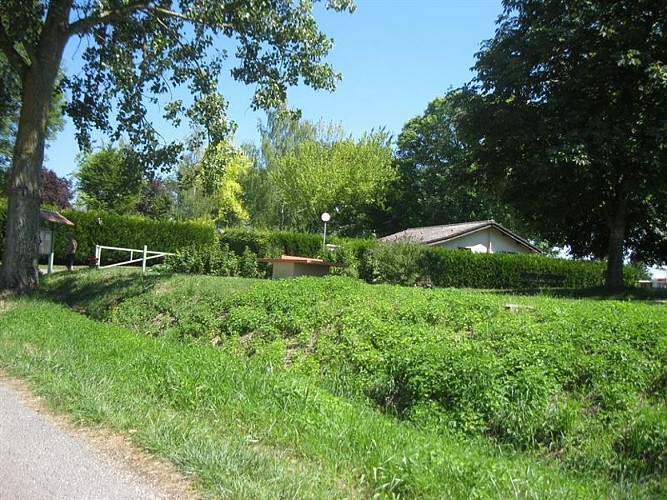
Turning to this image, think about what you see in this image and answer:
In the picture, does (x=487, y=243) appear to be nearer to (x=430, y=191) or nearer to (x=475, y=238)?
(x=475, y=238)

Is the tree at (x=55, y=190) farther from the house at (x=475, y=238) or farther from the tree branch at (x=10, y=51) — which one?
the tree branch at (x=10, y=51)

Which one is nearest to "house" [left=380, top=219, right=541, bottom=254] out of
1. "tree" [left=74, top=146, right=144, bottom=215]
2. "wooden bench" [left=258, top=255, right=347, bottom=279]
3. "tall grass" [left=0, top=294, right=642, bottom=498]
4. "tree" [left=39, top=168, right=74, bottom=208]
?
"wooden bench" [left=258, top=255, right=347, bottom=279]

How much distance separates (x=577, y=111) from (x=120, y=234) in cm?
2508

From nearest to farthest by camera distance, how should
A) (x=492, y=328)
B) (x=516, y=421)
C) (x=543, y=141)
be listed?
(x=516, y=421), (x=492, y=328), (x=543, y=141)

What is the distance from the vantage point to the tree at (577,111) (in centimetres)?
1570

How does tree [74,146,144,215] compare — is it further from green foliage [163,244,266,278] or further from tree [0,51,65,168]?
green foliage [163,244,266,278]

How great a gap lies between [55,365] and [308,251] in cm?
2466

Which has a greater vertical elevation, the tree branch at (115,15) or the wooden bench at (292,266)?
the tree branch at (115,15)

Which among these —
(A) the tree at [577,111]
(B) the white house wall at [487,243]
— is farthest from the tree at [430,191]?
(A) the tree at [577,111]

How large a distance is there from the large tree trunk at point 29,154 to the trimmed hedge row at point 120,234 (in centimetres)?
1478

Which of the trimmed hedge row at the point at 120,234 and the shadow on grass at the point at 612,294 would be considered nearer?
the shadow on grass at the point at 612,294

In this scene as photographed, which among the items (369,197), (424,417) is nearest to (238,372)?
(424,417)

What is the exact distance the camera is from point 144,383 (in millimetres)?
6410

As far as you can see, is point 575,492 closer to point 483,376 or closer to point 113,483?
point 483,376
